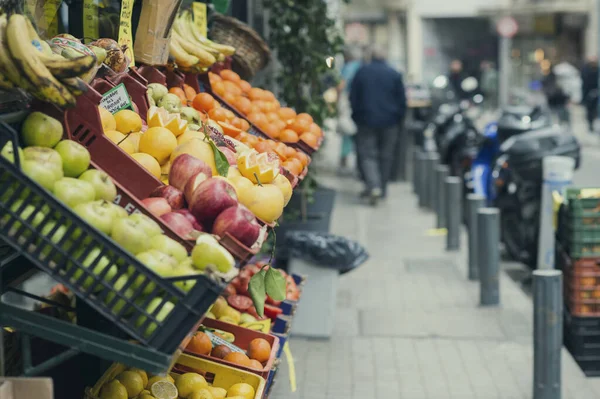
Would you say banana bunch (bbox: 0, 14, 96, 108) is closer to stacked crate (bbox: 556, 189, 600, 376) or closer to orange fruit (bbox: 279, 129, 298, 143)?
orange fruit (bbox: 279, 129, 298, 143)

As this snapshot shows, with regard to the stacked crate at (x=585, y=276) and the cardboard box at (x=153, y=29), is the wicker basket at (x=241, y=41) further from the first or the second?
the stacked crate at (x=585, y=276)

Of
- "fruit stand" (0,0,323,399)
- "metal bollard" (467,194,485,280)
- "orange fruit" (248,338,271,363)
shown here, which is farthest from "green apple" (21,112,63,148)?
"metal bollard" (467,194,485,280)

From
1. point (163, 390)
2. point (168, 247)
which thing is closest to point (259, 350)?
point (163, 390)

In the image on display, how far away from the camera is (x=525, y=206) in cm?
913

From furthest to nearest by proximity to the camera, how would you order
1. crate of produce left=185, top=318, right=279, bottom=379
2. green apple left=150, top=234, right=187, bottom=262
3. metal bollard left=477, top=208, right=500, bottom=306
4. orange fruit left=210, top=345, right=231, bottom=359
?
metal bollard left=477, top=208, right=500, bottom=306 < orange fruit left=210, top=345, right=231, bottom=359 < crate of produce left=185, top=318, right=279, bottom=379 < green apple left=150, top=234, right=187, bottom=262

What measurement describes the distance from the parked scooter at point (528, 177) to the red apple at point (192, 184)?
6119 mm

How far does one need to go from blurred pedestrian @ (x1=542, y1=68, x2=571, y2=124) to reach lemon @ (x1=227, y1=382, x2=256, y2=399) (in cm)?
2145

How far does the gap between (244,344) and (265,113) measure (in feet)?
5.42

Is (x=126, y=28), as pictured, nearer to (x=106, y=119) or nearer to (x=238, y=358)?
(x=106, y=119)

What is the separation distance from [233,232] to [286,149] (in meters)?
2.03

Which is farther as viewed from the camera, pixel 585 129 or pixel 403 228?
pixel 585 129

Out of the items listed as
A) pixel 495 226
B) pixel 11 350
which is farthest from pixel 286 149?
pixel 495 226

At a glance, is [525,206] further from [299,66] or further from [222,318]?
[222,318]

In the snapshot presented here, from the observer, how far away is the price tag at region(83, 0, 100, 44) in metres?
4.51
